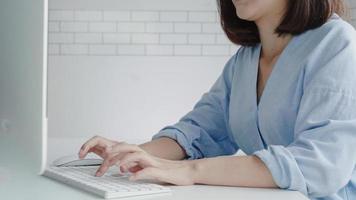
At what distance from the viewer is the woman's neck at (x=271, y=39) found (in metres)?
1.32

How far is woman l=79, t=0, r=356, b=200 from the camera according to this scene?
0.99 m

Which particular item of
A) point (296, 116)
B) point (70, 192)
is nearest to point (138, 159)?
point (70, 192)

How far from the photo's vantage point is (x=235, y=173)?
985mm

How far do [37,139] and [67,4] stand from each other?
2.08 metres

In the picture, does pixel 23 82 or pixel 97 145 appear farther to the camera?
pixel 97 145

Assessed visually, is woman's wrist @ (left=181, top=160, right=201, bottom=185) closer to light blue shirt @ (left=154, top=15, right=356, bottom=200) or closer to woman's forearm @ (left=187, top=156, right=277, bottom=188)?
woman's forearm @ (left=187, top=156, right=277, bottom=188)

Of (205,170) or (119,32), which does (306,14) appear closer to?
(205,170)

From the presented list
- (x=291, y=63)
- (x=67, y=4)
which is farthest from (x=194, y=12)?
(x=291, y=63)

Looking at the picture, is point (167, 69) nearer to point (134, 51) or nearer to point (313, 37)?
point (134, 51)

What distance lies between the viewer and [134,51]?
2832 mm

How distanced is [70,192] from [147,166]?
142mm

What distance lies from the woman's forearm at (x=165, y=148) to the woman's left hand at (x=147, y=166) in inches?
10.1

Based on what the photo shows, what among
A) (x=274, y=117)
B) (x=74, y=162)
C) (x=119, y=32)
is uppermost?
(x=119, y=32)

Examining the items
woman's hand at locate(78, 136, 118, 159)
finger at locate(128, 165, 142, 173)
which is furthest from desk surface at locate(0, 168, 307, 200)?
woman's hand at locate(78, 136, 118, 159)
